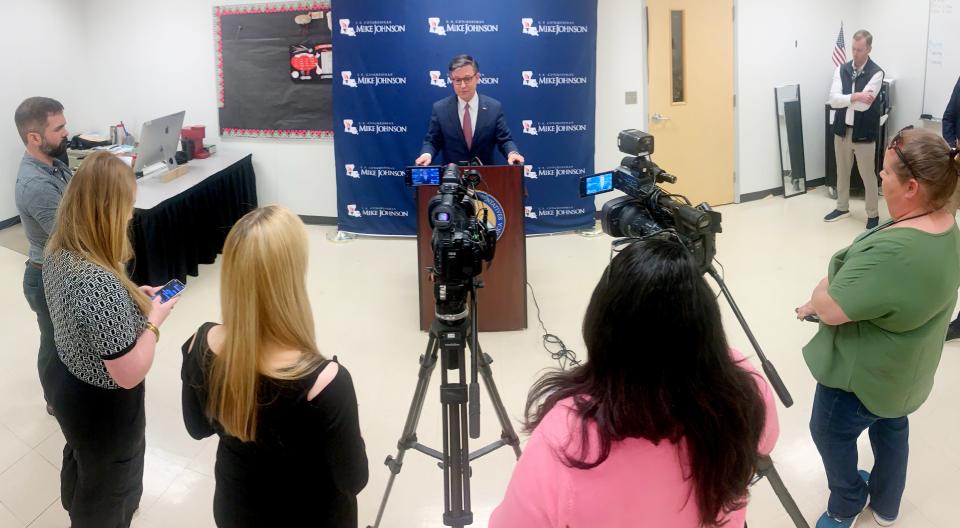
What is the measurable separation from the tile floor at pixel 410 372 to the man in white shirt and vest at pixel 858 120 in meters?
0.26

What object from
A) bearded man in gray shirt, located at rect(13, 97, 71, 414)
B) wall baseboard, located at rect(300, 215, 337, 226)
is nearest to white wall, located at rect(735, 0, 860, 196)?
wall baseboard, located at rect(300, 215, 337, 226)

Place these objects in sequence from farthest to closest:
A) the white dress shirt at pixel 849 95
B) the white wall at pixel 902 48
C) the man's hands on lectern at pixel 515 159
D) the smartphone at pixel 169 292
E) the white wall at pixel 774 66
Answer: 1. the white wall at pixel 774 66
2. the white wall at pixel 902 48
3. the white dress shirt at pixel 849 95
4. the man's hands on lectern at pixel 515 159
5. the smartphone at pixel 169 292

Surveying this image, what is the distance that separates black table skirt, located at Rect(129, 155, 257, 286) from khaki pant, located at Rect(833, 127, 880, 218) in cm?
506

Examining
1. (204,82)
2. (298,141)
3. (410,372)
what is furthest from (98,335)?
(204,82)

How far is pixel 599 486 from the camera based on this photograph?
3.88 feet

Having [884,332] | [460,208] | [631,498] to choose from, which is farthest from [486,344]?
[631,498]

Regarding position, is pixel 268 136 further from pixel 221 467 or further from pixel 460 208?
pixel 221 467

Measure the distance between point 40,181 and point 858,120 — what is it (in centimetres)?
601

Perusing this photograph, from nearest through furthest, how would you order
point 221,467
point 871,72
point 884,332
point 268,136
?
1. point 221,467
2. point 884,332
3. point 871,72
4. point 268,136

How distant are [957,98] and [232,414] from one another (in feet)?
18.0

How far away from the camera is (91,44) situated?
7.06 m

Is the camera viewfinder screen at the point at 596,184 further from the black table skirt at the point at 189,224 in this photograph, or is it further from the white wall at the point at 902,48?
the white wall at the point at 902,48

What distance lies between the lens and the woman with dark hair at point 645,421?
118 cm

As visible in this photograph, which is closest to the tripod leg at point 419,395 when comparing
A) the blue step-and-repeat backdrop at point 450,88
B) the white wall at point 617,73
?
the blue step-and-repeat backdrop at point 450,88
